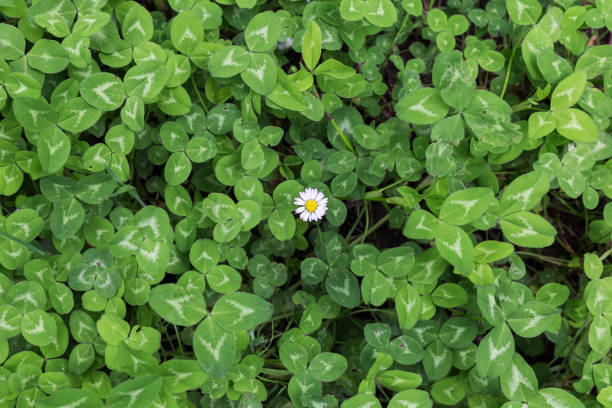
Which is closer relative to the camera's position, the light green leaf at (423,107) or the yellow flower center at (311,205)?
the light green leaf at (423,107)

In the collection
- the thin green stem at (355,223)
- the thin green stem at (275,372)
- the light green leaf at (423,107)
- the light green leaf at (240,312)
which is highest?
the light green leaf at (423,107)

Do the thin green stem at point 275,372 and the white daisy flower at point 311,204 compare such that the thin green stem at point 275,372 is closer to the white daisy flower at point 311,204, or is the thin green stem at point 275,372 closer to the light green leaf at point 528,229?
the white daisy flower at point 311,204

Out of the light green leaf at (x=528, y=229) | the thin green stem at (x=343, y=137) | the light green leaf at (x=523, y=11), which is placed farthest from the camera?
the light green leaf at (x=523, y=11)

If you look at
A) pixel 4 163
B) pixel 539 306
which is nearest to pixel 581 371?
pixel 539 306

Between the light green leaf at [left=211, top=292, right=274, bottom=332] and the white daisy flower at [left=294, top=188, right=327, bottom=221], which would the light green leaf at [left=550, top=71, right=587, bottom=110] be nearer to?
the white daisy flower at [left=294, top=188, right=327, bottom=221]

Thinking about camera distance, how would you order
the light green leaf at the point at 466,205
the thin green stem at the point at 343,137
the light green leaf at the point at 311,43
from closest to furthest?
the light green leaf at the point at 466,205 < the light green leaf at the point at 311,43 < the thin green stem at the point at 343,137

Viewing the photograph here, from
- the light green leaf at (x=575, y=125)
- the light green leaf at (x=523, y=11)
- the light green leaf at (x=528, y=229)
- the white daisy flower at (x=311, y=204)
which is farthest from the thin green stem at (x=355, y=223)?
the light green leaf at (x=523, y=11)

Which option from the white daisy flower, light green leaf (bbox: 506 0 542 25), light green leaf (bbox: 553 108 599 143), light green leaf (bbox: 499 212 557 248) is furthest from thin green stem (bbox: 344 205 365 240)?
light green leaf (bbox: 506 0 542 25)
